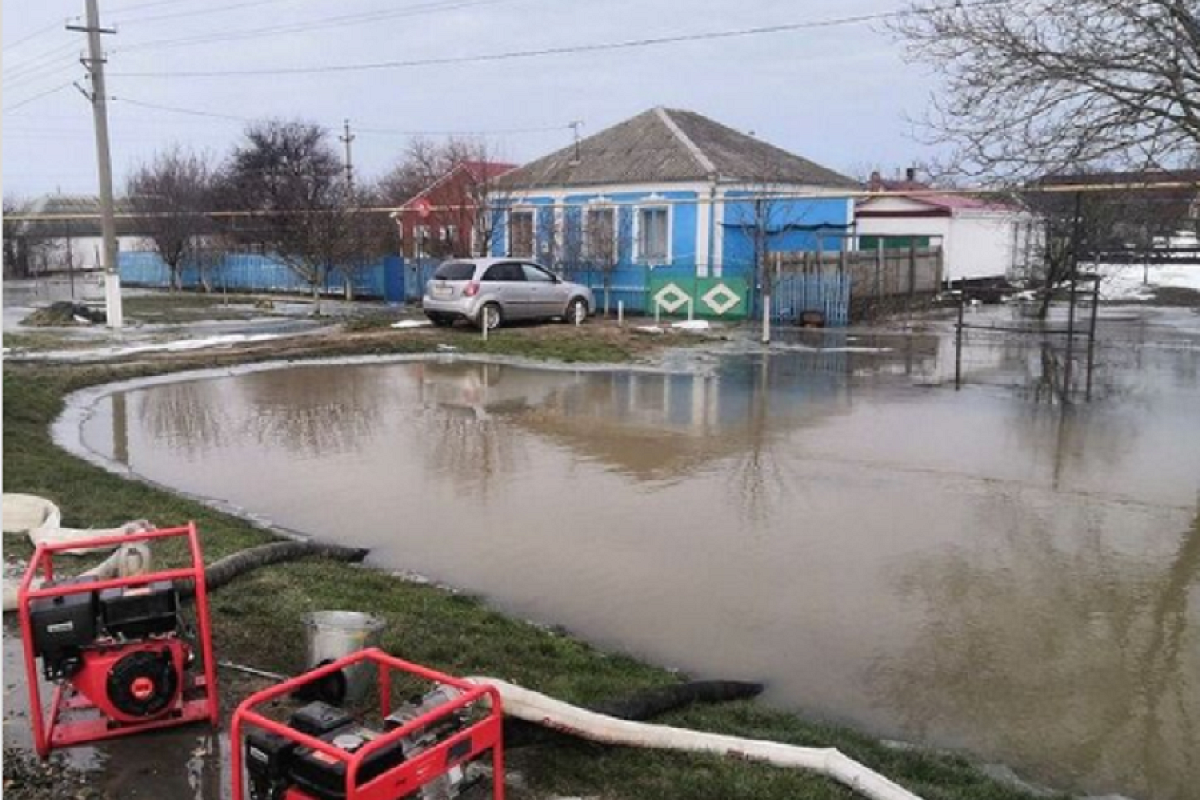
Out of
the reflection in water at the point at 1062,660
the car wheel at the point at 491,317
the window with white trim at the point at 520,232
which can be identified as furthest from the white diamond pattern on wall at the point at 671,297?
the reflection in water at the point at 1062,660

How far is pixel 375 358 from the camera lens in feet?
61.1

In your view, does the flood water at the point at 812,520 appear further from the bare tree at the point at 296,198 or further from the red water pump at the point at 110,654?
the bare tree at the point at 296,198

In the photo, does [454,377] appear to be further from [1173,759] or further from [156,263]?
[156,263]

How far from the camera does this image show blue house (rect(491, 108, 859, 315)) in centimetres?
2761

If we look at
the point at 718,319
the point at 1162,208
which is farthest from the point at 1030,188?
the point at 718,319

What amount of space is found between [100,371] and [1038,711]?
14.9 meters

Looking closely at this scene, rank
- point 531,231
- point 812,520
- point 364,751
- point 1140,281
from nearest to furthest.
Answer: point 364,751 → point 812,520 → point 531,231 → point 1140,281

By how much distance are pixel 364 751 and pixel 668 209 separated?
2665 cm

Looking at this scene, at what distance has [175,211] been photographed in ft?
128

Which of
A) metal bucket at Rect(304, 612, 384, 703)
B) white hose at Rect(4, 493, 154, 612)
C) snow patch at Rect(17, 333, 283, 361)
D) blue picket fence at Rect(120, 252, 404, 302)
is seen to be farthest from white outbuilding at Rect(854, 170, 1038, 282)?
metal bucket at Rect(304, 612, 384, 703)

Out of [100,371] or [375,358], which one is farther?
[375,358]

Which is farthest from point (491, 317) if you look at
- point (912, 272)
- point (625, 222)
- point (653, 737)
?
point (653, 737)

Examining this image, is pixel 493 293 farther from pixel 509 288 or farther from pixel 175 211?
pixel 175 211

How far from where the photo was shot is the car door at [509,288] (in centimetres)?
2193
